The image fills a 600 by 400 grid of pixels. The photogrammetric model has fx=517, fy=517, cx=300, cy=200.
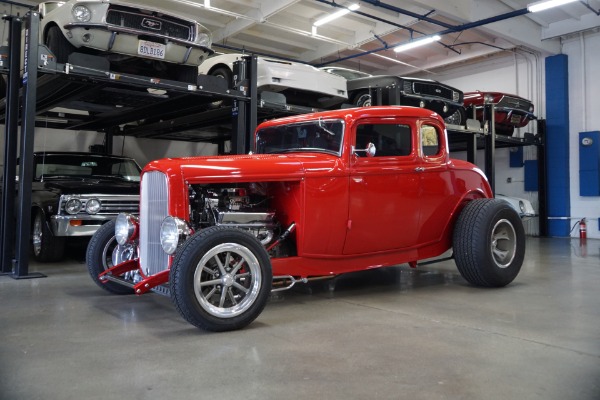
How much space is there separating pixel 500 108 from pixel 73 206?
9413mm

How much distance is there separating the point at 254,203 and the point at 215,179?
570 millimetres

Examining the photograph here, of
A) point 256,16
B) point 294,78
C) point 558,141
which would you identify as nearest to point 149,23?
point 294,78

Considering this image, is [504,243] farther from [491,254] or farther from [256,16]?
[256,16]

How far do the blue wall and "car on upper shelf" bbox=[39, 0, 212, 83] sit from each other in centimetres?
1036

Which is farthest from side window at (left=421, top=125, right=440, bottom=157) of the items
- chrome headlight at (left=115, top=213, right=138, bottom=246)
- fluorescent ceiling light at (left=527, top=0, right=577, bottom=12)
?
fluorescent ceiling light at (left=527, top=0, right=577, bottom=12)

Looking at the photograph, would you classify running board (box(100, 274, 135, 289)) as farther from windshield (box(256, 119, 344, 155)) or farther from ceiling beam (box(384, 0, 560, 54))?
ceiling beam (box(384, 0, 560, 54))

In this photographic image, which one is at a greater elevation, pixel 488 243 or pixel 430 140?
pixel 430 140

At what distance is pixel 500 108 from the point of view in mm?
11836

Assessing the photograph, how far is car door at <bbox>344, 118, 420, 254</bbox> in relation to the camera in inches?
177

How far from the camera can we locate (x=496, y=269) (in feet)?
16.8

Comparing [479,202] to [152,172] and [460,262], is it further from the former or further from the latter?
[152,172]

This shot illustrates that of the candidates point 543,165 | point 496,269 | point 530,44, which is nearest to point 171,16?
point 496,269

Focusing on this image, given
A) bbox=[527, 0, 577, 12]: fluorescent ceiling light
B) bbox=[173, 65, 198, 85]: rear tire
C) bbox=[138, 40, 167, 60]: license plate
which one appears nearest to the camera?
bbox=[138, 40, 167, 60]: license plate

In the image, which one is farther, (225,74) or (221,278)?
(225,74)
